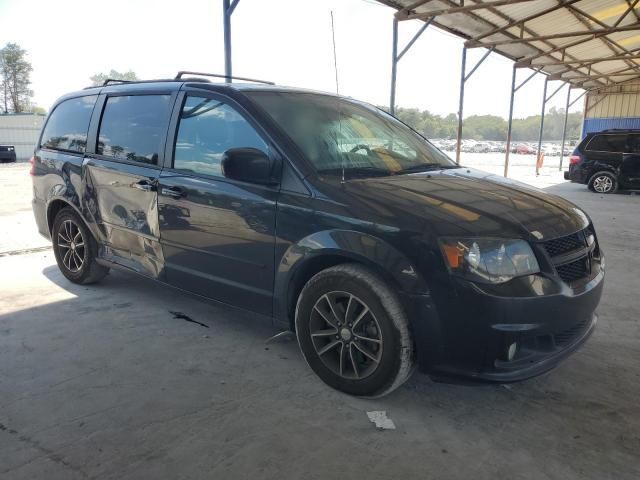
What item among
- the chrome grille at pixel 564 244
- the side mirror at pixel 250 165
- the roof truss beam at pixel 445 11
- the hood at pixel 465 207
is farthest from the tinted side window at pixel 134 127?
the roof truss beam at pixel 445 11

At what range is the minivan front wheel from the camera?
12844 mm

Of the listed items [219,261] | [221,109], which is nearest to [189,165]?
[221,109]

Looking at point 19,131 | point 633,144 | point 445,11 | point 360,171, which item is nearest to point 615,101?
point 633,144

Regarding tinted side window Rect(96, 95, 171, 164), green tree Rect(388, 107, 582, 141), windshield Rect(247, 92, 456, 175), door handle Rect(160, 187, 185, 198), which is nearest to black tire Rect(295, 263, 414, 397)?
windshield Rect(247, 92, 456, 175)

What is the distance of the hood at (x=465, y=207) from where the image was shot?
7.81 feet

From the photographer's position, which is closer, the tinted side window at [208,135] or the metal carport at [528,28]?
the tinted side window at [208,135]

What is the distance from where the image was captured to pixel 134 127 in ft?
12.2

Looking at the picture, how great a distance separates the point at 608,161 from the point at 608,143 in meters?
0.47

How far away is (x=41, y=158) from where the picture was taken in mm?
4605

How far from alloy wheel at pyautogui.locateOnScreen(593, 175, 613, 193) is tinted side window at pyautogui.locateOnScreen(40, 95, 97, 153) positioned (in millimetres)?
12921

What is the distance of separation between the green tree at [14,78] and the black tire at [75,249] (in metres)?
70.2

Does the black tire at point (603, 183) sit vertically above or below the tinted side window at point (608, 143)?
below

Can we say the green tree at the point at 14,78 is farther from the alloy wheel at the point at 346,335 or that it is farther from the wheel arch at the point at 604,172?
the alloy wheel at the point at 346,335

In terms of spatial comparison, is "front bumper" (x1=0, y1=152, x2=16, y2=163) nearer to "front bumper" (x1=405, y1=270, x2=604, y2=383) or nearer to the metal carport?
the metal carport
